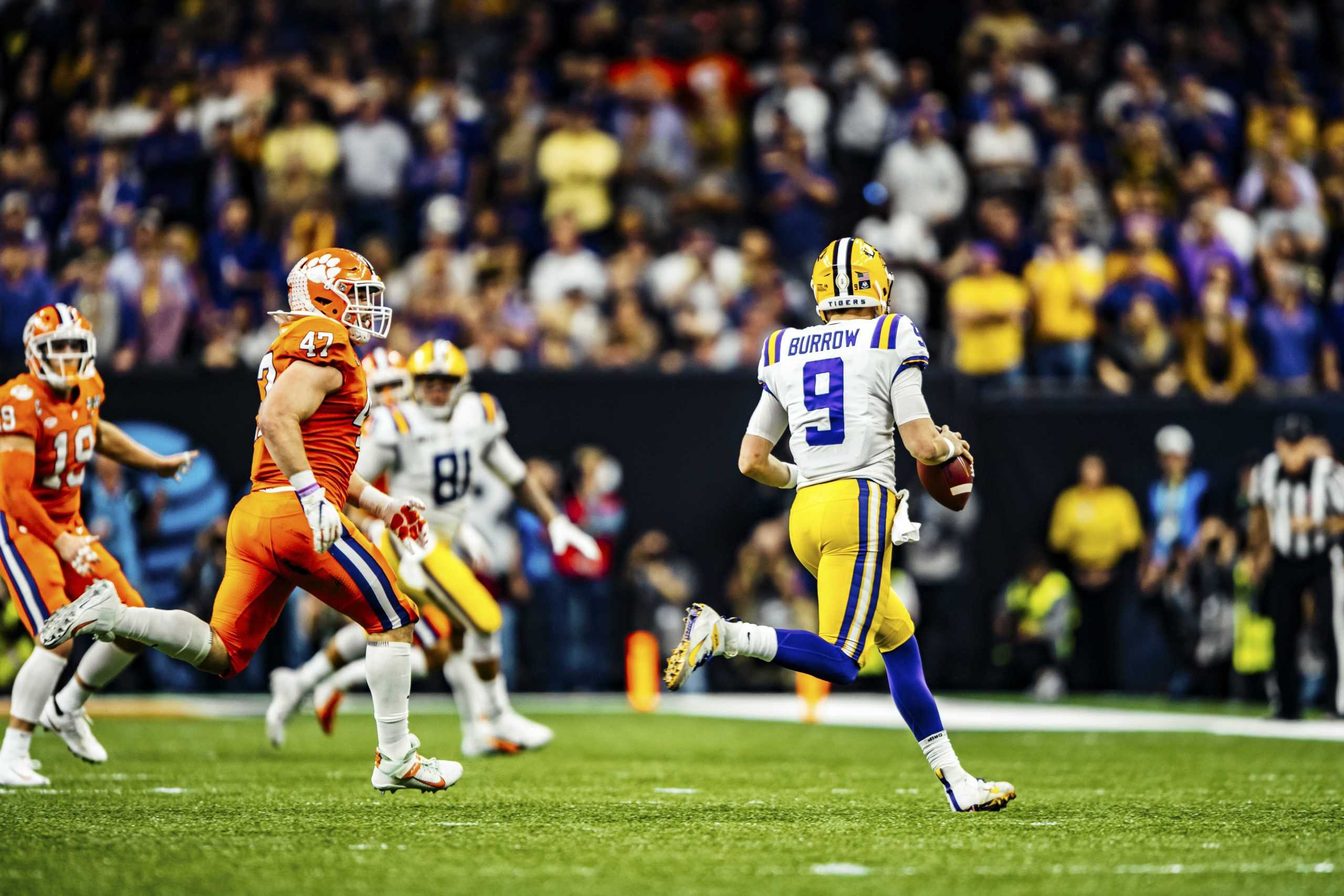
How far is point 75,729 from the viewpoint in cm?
805

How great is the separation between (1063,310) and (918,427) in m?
8.89

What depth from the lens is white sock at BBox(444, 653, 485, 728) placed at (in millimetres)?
9273

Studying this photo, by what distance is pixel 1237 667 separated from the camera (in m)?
13.7

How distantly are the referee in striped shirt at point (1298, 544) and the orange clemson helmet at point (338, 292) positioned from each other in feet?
24.0

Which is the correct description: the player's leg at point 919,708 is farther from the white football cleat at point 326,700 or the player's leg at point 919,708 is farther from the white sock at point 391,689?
the white football cleat at point 326,700

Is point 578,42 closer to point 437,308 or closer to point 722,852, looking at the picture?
point 437,308

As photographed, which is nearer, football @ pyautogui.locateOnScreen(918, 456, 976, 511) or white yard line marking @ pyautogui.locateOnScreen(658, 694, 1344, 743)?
football @ pyautogui.locateOnScreen(918, 456, 976, 511)

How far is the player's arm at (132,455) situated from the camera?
25.9 ft

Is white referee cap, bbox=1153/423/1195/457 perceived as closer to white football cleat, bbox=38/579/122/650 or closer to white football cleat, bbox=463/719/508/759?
white football cleat, bbox=463/719/508/759

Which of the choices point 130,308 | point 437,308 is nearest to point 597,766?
point 437,308

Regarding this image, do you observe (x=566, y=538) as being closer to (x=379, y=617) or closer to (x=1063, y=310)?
(x=379, y=617)

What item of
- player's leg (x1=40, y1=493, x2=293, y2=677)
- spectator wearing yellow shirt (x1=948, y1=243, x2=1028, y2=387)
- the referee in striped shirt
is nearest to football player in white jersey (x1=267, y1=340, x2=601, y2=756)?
player's leg (x1=40, y1=493, x2=293, y2=677)

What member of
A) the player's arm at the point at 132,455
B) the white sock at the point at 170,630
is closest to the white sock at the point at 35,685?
the player's arm at the point at 132,455

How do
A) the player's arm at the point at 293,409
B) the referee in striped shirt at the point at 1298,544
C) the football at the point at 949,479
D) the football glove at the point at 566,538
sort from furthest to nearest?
the referee in striped shirt at the point at 1298,544, the football glove at the point at 566,538, the football at the point at 949,479, the player's arm at the point at 293,409
